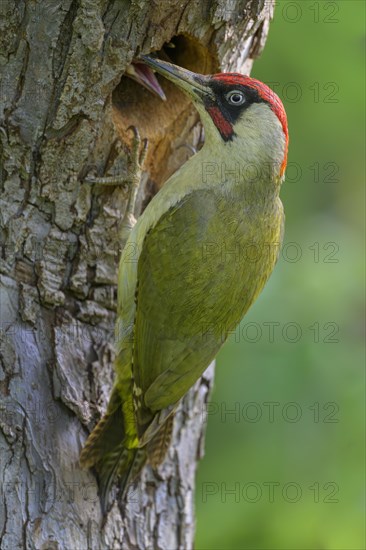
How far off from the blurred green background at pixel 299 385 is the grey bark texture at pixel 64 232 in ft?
1.84

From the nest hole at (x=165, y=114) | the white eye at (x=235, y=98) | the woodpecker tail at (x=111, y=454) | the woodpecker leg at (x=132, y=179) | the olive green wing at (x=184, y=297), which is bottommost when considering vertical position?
the woodpecker tail at (x=111, y=454)

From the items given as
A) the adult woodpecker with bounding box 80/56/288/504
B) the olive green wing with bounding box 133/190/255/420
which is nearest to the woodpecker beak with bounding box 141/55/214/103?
the adult woodpecker with bounding box 80/56/288/504

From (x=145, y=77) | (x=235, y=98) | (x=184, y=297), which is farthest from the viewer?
(x=145, y=77)

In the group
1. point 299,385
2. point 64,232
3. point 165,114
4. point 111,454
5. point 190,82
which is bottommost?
point 111,454

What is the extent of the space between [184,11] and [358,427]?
7.78 feet

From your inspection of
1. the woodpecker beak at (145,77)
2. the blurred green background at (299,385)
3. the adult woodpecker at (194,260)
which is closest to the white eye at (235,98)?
the adult woodpecker at (194,260)

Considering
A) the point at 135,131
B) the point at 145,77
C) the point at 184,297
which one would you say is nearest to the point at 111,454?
the point at 184,297

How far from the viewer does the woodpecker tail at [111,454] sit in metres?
3.71

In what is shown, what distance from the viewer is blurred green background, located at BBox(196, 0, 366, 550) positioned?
4367 millimetres

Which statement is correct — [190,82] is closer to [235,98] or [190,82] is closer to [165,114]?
[235,98]

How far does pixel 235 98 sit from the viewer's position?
3793 mm

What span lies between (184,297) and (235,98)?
0.97m

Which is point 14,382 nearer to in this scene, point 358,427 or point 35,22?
point 35,22

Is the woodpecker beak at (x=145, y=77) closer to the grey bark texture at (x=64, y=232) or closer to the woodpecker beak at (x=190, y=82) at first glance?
the grey bark texture at (x=64, y=232)
